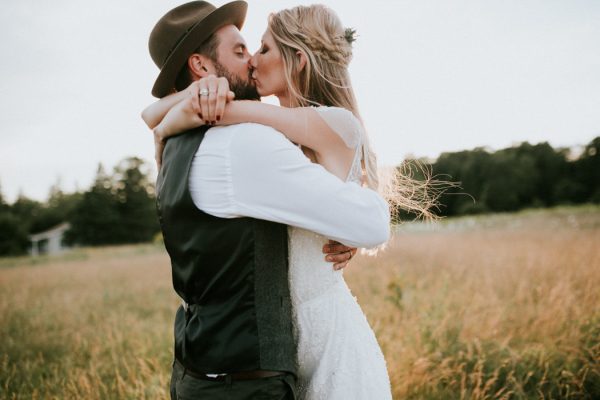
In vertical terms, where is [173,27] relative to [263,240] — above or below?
above

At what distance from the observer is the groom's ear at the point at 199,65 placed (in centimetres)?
184

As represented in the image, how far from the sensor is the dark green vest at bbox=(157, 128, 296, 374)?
1.28 m

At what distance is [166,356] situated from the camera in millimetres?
4328

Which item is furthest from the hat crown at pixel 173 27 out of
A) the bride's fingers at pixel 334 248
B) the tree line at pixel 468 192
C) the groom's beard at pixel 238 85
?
the tree line at pixel 468 192

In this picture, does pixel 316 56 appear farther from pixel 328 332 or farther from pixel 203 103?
pixel 328 332

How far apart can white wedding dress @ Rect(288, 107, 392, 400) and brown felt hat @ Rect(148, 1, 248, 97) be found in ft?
2.15

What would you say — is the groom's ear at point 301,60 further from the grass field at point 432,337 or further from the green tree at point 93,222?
the green tree at point 93,222

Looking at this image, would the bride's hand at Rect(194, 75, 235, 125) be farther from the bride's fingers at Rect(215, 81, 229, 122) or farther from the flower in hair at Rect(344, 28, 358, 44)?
the flower in hair at Rect(344, 28, 358, 44)

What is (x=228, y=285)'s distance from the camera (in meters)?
1.29

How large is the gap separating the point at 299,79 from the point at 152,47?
703 millimetres

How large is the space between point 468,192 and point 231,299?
2683 inches

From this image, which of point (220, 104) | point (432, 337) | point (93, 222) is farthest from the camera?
point (93, 222)

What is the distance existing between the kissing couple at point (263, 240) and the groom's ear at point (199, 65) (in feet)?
0.19

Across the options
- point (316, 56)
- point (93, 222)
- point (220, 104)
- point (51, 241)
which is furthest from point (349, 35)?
point (51, 241)
